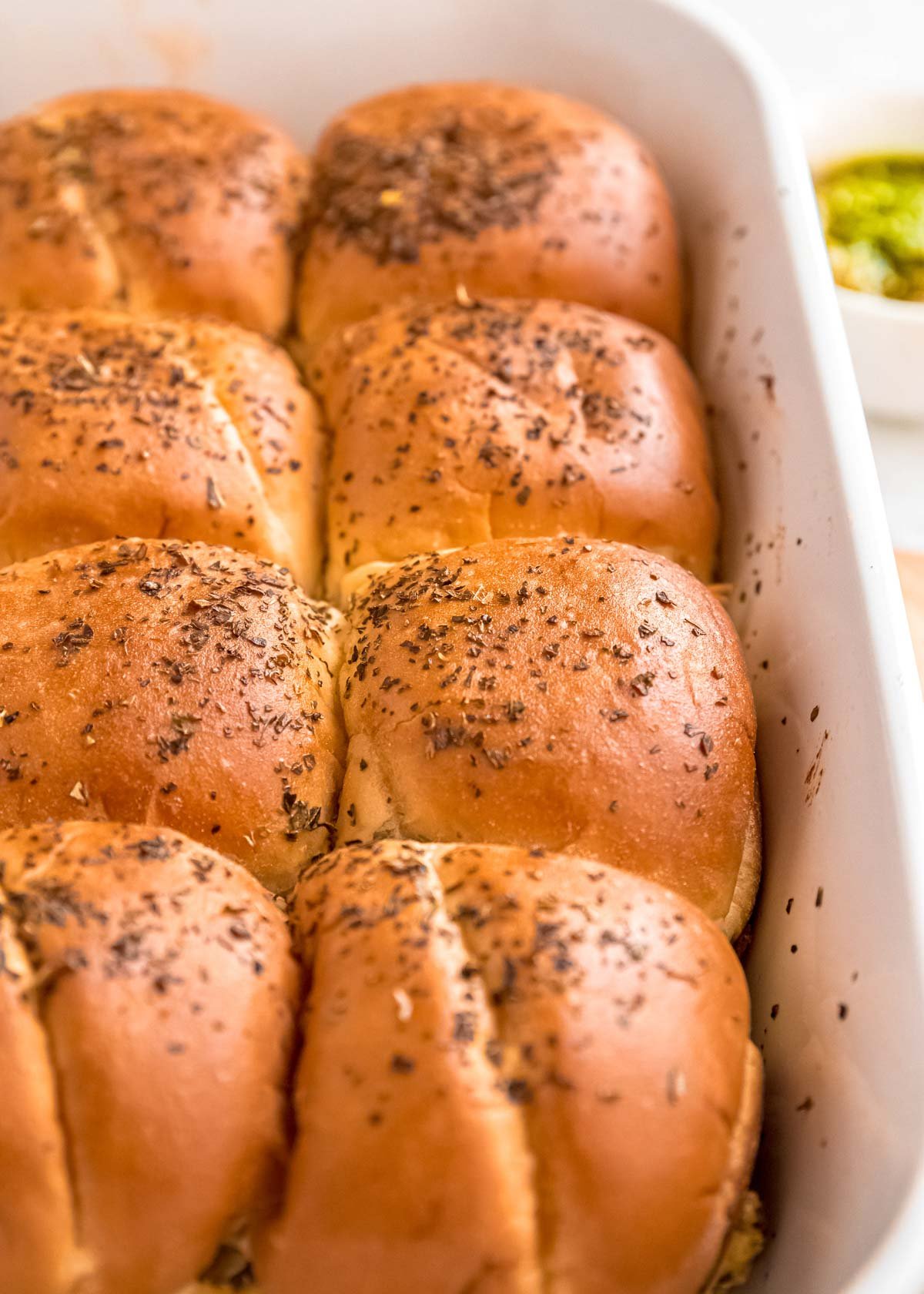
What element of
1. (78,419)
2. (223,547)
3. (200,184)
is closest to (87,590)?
(223,547)

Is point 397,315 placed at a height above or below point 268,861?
above

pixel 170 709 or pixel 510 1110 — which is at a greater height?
pixel 170 709

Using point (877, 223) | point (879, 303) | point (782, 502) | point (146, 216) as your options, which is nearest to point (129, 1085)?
point (782, 502)

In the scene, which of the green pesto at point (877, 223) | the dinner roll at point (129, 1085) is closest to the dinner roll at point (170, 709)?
the dinner roll at point (129, 1085)

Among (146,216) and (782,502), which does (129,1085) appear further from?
(146,216)

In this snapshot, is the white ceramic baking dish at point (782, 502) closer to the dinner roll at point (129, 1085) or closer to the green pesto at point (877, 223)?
the green pesto at point (877, 223)

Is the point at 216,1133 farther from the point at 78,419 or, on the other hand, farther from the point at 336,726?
the point at 78,419

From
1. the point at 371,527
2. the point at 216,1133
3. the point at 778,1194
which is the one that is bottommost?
the point at 778,1194
